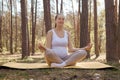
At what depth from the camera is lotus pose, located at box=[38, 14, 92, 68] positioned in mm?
7366

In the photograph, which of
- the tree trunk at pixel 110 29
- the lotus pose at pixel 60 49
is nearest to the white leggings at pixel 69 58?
the lotus pose at pixel 60 49

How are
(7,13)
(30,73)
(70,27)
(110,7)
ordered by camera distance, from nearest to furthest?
1. (30,73)
2. (110,7)
3. (7,13)
4. (70,27)

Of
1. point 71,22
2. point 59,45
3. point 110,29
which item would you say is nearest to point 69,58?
point 59,45

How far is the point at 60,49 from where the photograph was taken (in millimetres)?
7742

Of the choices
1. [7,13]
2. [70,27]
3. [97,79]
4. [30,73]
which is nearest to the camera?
[97,79]

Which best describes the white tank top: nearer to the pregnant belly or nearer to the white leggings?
the pregnant belly

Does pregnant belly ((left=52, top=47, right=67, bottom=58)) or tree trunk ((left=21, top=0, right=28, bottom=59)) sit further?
tree trunk ((left=21, top=0, right=28, bottom=59))

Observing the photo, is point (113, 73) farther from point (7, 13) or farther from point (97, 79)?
point (7, 13)

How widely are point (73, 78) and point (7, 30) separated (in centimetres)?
3769

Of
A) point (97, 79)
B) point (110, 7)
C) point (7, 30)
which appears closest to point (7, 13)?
point (7, 30)

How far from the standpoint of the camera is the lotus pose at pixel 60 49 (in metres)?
7.37

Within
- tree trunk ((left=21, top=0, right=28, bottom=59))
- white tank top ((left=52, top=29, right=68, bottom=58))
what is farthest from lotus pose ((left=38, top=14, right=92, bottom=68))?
tree trunk ((left=21, top=0, right=28, bottom=59))

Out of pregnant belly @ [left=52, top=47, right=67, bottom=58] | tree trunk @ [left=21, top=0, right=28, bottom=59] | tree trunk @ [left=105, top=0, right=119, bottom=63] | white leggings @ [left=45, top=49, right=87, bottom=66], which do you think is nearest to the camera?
white leggings @ [left=45, top=49, right=87, bottom=66]

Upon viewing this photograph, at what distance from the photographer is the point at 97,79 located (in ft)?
17.8
